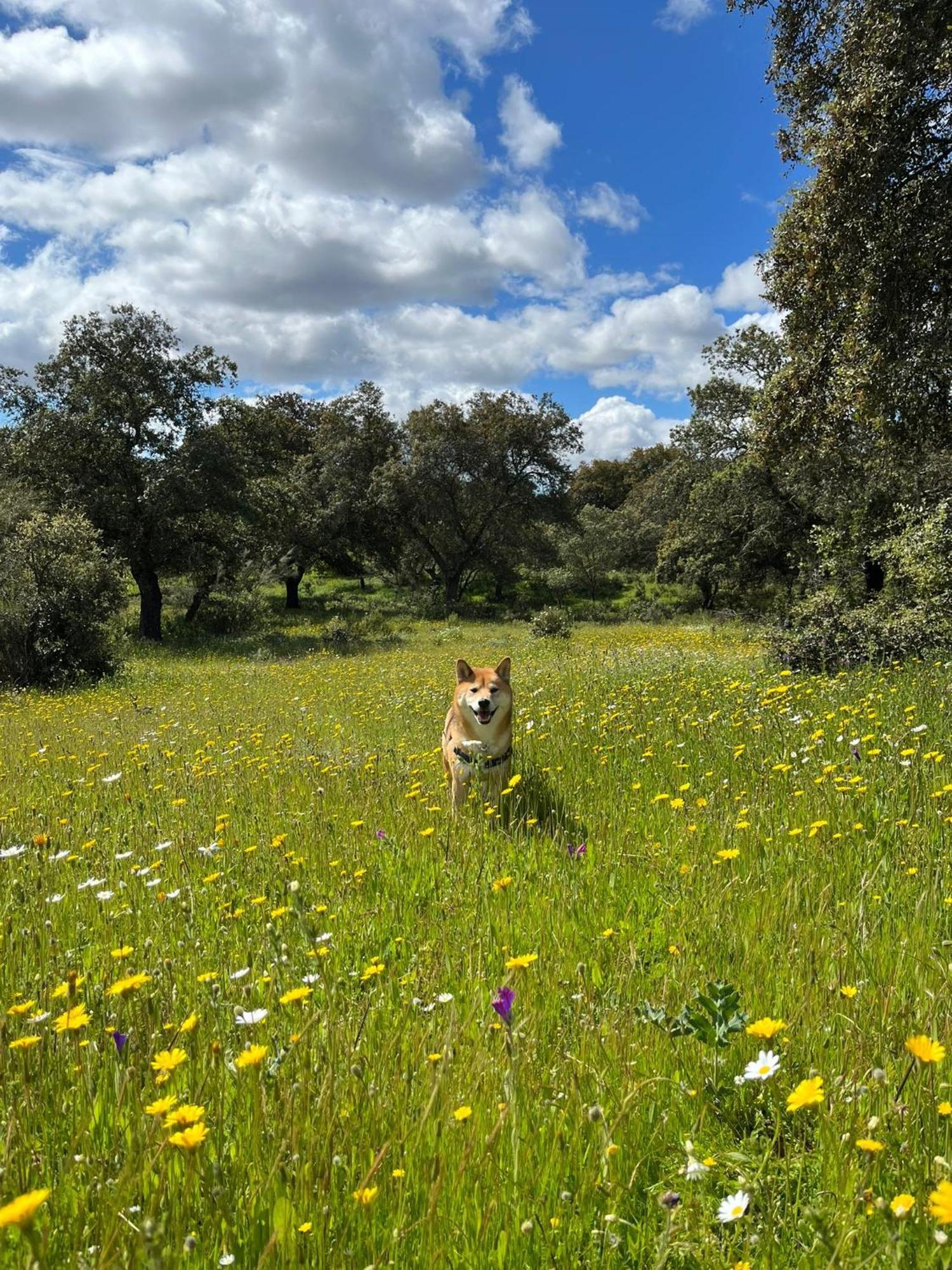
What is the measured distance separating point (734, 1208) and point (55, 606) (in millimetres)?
19511

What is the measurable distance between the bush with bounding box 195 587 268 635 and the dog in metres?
24.9

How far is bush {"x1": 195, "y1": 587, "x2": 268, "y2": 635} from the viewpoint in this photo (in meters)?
29.4

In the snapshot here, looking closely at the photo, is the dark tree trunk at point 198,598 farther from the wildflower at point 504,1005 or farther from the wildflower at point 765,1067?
the wildflower at point 765,1067

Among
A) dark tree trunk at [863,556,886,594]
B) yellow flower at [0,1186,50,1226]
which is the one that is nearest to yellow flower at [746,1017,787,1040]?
yellow flower at [0,1186,50,1226]

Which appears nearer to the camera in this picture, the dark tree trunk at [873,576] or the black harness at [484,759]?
the black harness at [484,759]

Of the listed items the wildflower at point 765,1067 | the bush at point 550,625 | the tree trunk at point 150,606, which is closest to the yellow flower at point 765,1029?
the wildflower at point 765,1067

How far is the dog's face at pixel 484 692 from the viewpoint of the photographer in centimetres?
536

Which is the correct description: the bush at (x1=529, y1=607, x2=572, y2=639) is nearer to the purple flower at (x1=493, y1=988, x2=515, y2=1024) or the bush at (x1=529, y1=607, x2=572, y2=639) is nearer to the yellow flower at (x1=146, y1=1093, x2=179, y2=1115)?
the purple flower at (x1=493, y1=988, x2=515, y2=1024)

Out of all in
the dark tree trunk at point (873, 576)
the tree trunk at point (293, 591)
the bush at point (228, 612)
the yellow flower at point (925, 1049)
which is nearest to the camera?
the yellow flower at point (925, 1049)

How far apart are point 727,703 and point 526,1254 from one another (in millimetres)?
6132

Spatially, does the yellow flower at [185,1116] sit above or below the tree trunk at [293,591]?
below

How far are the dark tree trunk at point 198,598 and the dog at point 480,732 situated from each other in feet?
86.3

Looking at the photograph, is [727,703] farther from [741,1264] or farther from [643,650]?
[643,650]

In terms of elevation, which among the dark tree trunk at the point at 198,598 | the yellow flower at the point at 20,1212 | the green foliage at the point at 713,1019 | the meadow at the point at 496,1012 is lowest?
the meadow at the point at 496,1012
